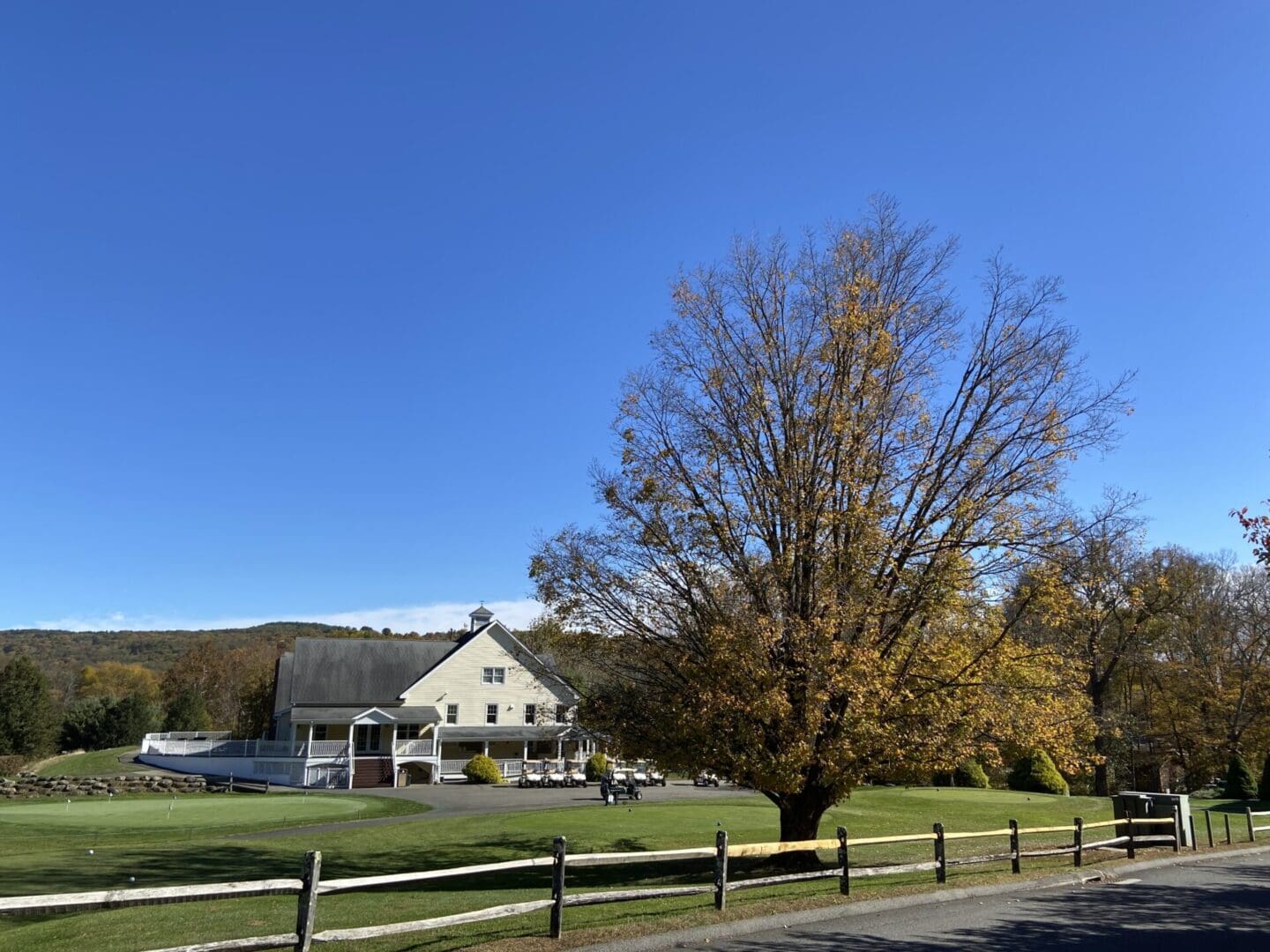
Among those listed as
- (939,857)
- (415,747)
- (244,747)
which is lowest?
(244,747)

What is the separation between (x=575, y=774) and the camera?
49219mm

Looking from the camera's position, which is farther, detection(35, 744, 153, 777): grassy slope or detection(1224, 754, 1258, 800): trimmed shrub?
detection(35, 744, 153, 777): grassy slope

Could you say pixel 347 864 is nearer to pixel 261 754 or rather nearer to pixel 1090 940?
pixel 1090 940

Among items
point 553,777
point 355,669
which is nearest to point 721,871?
→ point 553,777

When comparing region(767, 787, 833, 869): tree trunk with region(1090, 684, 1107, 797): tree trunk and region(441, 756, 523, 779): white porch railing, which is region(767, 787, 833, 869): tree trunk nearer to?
region(1090, 684, 1107, 797): tree trunk

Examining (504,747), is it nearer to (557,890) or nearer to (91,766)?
(91,766)

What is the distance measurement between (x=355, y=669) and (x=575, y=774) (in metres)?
18.7

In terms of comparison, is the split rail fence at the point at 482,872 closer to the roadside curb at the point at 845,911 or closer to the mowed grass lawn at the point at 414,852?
the mowed grass lawn at the point at 414,852

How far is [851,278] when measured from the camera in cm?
1886

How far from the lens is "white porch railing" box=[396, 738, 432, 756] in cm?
5154

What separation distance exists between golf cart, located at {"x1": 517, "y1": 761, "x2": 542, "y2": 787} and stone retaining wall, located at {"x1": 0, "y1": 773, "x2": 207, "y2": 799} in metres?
16.0

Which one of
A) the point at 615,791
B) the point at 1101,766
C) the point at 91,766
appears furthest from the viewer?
the point at 91,766

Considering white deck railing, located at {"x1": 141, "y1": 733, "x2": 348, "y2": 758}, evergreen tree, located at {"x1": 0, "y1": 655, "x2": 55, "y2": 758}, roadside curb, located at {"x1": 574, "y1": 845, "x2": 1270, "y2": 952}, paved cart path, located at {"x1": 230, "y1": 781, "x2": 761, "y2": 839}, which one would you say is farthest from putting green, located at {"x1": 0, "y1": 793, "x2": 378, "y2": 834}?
evergreen tree, located at {"x1": 0, "y1": 655, "x2": 55, "y2": 758}

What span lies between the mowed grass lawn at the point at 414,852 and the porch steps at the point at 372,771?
285 inches
